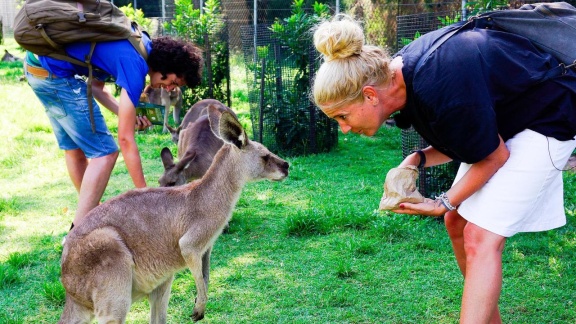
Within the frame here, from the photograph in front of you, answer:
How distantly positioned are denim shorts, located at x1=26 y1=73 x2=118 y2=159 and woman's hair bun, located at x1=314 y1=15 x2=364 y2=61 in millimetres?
2691

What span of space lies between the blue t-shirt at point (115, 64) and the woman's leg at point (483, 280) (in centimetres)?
280

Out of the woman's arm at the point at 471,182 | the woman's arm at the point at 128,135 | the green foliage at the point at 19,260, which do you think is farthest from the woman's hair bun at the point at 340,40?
the green foliage at the point at 19,260

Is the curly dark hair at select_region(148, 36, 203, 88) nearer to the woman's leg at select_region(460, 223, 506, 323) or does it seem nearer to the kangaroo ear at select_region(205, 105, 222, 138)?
the kangaroo ear at select_region(205, 105, 222, 138)

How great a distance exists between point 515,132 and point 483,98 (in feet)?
1.10

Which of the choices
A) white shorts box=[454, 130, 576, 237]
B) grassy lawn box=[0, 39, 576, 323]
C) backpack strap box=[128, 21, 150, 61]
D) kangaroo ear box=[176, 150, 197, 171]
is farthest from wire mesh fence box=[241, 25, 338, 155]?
white shorts box=[454, 130, 576, 237]

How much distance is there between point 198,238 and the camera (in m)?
3.79

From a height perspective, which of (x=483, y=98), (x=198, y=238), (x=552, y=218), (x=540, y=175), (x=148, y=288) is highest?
(x=483, y=98)

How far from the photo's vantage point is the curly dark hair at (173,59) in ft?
17.0

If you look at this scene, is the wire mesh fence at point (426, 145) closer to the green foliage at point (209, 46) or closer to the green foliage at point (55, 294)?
the green foliage at point (55, 294)

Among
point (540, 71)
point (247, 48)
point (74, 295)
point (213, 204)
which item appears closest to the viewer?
point (540, 71)

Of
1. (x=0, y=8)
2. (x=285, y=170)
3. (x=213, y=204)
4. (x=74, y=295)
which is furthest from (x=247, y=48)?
(x=0, y=8)

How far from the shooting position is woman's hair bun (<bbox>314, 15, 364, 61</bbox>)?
8.86ft

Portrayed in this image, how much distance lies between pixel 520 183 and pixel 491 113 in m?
0.37

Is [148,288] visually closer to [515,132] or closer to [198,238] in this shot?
[198,238]
